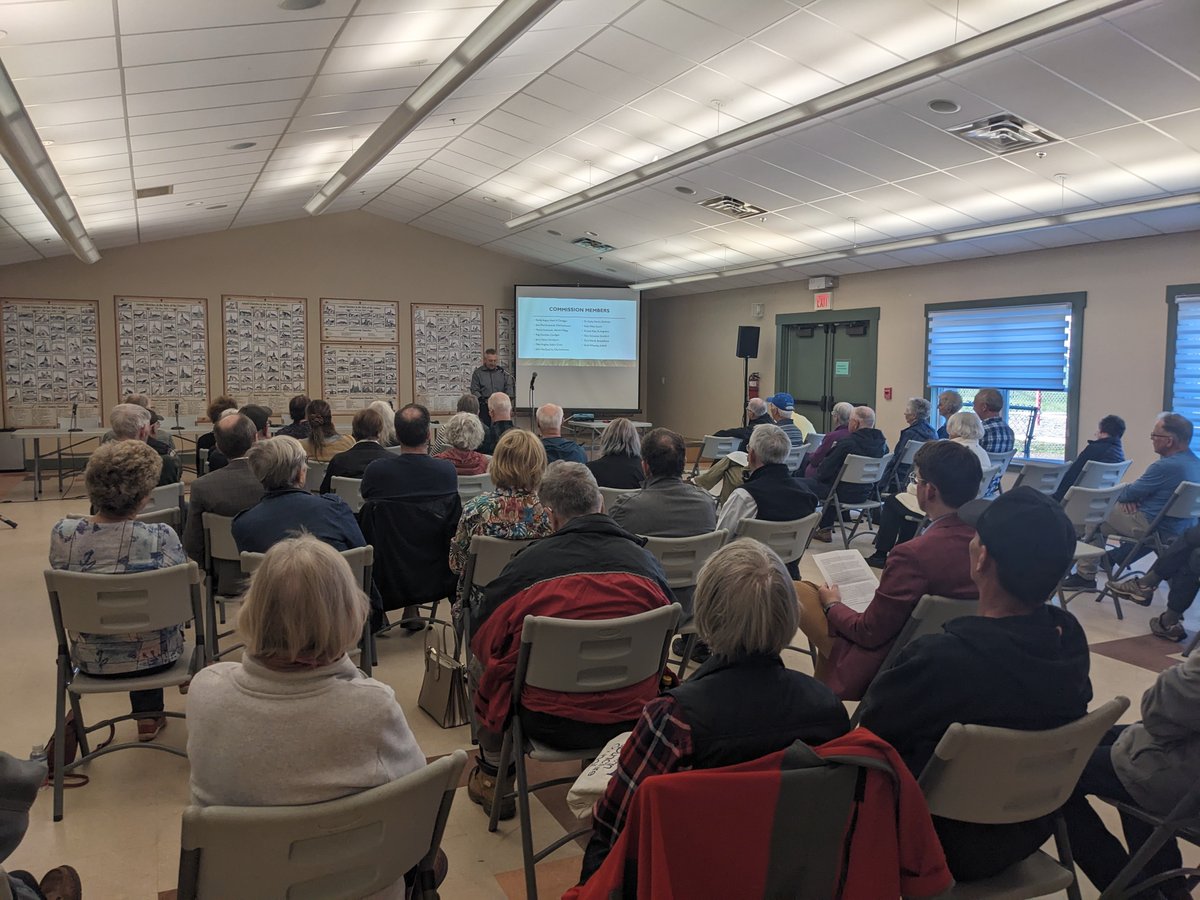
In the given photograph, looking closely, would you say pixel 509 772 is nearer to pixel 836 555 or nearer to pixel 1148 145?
pixel 836 555

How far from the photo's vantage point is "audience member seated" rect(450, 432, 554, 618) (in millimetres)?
3180

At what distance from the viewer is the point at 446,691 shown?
3268 mm

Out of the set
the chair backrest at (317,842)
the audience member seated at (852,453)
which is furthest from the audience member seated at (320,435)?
the chair backrest at (317,842)

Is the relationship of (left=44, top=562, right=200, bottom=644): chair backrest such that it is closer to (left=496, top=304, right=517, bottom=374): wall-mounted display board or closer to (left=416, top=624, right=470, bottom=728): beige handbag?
(left=416, top=624, right=470, bottom=728): beige handbag

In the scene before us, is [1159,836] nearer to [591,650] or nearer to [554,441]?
[591,650]

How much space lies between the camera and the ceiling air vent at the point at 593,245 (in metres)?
11.6

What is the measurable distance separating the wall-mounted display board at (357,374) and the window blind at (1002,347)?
7702 millimetres

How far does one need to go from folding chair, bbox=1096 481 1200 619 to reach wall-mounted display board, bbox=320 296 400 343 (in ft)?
33.4

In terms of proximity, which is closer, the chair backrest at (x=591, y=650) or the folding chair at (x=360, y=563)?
the chair backrest at (x=591, y=650)

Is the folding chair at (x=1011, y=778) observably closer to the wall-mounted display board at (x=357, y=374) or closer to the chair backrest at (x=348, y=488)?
the chair backrest at (x=348, y=488)

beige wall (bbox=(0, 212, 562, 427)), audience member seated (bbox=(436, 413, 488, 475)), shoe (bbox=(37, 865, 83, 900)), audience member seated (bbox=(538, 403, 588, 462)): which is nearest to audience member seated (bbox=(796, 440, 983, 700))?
shoe (bbox=(37, 865, 83, 900))

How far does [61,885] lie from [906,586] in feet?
7.12

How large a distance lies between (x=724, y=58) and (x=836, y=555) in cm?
418

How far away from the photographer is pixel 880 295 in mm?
10258
